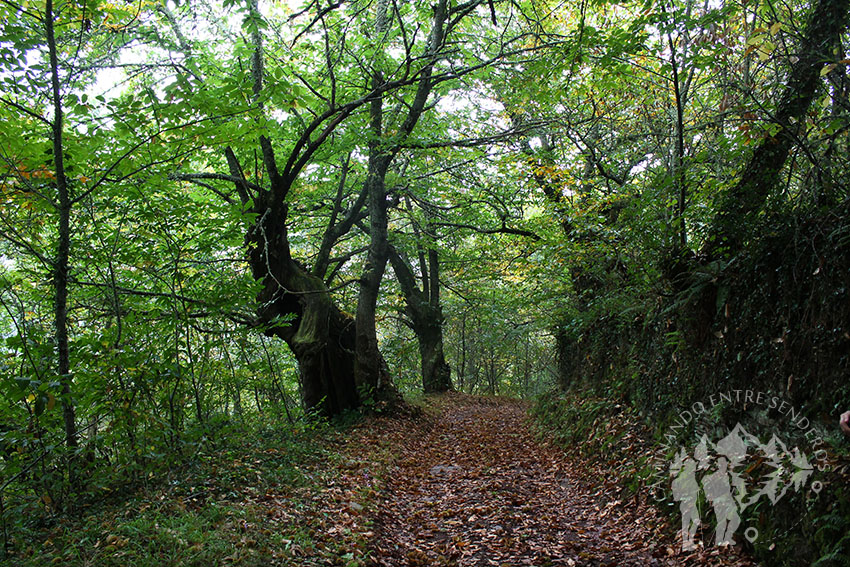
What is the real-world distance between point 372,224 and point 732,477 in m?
9.00

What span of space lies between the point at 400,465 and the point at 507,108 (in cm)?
852

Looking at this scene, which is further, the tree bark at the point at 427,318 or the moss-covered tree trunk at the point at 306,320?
the tree bark at the point at 427,318

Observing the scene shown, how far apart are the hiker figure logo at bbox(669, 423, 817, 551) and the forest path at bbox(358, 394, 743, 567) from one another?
0.30 m

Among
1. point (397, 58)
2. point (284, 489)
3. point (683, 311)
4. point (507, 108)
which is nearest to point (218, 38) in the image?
point (397, 58)

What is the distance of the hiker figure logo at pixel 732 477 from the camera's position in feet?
13.1

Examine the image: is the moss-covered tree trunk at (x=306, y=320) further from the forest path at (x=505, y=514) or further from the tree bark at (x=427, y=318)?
the tree bark at (x=427, y=318)

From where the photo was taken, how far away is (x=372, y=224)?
39.1 feet

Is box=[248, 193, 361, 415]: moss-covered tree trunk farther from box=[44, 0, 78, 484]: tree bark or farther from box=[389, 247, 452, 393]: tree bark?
box=[389, 247, 452, 393]: tree bark

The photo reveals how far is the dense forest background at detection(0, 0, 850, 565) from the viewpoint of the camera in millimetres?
4617

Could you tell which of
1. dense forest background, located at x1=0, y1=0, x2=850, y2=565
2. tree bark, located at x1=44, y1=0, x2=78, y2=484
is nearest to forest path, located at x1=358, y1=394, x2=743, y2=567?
dense forest background, located at x1=0, y1=0, x2=850, y2=565

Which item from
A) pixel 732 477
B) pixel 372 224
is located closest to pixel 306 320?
pixel 372 224
